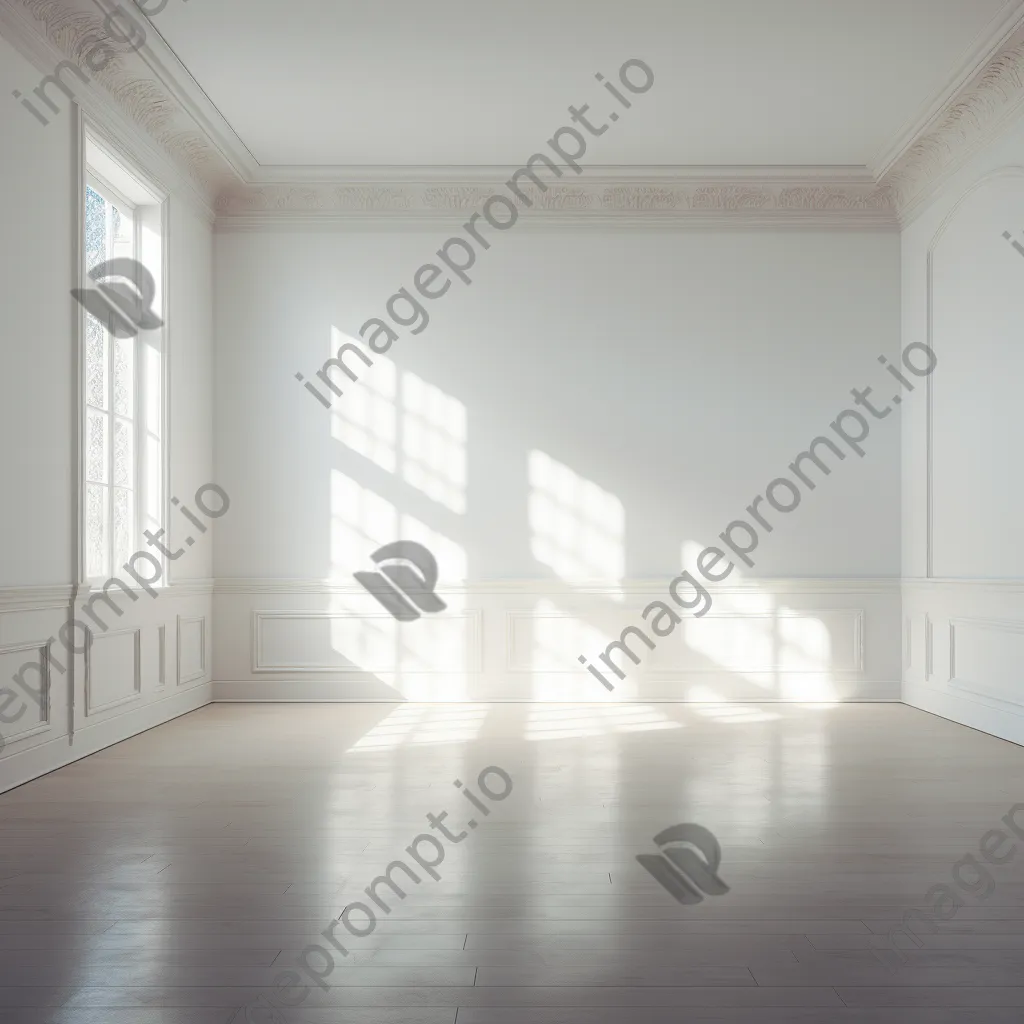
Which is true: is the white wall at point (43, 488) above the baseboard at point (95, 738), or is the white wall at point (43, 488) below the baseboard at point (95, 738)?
above

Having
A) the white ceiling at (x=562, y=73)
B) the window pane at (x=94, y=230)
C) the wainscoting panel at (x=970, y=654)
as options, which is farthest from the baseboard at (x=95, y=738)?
the wainscoting panel at (x=970, y=654)

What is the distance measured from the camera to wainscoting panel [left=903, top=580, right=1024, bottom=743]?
6.05m

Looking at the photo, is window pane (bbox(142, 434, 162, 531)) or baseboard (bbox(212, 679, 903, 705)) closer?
window pane (bbox(142, 434, 162, 531))

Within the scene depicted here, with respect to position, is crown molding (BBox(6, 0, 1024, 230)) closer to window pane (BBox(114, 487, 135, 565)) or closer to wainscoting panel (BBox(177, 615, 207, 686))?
window pane (BBox(114, 487, 135, 565))

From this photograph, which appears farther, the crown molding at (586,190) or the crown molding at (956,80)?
the crown molding at (586,190)

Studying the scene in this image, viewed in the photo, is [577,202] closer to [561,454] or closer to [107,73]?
[561,454]

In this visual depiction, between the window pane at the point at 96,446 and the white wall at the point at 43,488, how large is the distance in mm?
551

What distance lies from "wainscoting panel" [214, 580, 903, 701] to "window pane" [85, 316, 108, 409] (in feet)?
6.64

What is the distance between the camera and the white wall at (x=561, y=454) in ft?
25.4

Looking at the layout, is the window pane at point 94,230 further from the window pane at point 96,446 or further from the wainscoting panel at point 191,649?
the wainscoting panel at point 191,649

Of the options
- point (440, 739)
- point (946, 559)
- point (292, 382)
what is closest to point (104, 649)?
point (440, 739)

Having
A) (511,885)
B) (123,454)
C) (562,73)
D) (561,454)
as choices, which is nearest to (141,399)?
(123,454)

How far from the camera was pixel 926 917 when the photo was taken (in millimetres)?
2998

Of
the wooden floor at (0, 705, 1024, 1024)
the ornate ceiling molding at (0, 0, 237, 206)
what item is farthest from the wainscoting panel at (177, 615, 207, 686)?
the ornate ceiling molding at (0, 0, 237, 206)
